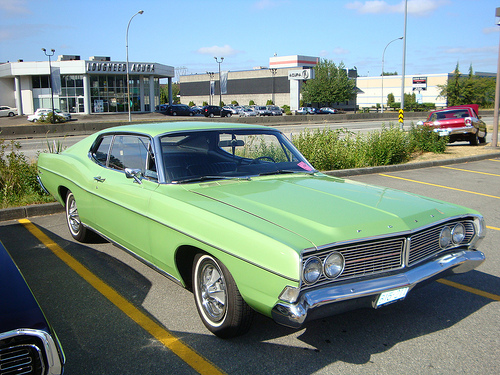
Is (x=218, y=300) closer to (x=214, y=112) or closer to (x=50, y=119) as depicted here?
(x=50, y=119)

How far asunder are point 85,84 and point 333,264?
5932 centimetres

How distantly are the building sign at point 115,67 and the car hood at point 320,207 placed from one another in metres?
57.1

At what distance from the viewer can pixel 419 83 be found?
96312mm

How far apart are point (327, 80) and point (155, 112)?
3335cm

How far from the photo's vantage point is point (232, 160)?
4680 mm

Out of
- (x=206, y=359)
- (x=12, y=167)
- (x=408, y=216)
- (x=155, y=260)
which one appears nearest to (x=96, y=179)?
(x=155, y=260)

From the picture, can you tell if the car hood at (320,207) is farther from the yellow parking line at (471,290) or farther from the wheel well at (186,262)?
the yellow parking line at (471,290)

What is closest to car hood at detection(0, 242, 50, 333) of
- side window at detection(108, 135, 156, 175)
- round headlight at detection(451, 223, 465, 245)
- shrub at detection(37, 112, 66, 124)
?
side window at detection(108, 135, 156, 175)

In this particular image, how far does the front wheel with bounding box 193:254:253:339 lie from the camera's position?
3.24 meters

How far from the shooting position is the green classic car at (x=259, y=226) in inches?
117

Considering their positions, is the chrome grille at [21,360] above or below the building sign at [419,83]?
below

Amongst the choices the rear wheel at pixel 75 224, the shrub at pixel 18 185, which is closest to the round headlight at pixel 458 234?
the rear wheel at pixel 75 224

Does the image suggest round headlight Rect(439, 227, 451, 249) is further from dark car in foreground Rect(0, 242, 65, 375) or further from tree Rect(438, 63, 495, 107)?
tree Rect(438, 63, 495, 107)

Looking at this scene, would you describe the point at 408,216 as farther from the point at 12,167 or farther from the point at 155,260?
the point at 12,167
